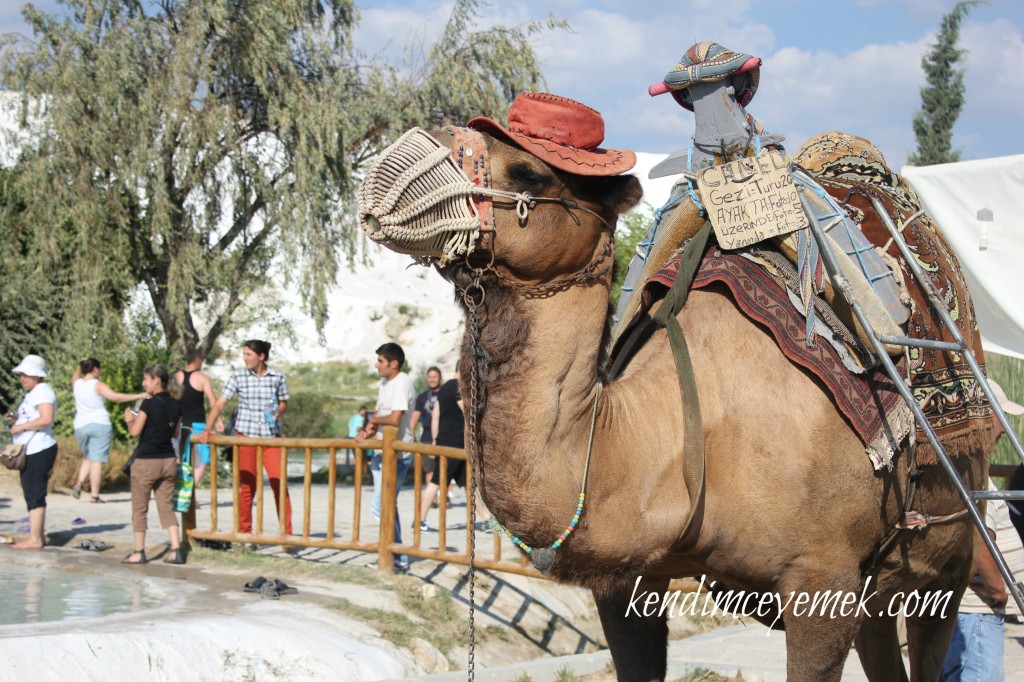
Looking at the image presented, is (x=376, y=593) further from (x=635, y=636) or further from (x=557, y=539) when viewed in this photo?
(x=557, y=539)

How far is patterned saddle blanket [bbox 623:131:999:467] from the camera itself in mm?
3385

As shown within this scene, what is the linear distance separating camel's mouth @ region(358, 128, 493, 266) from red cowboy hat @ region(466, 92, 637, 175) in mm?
178

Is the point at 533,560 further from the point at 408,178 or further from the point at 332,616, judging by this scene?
the point at 332,616

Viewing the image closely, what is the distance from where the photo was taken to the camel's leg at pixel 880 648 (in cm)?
448

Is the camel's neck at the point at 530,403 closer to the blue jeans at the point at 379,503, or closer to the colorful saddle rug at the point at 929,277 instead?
the colorful saddle rug at the point at 929,277

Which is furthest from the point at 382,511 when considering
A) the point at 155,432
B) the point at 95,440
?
the point at 95,440

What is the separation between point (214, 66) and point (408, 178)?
51.0ft

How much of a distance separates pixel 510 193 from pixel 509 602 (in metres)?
7.34

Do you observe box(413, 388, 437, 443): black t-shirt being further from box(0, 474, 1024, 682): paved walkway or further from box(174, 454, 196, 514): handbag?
box(174, 454, 196, 514): handbag

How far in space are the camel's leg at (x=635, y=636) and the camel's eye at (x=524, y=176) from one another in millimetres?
1428

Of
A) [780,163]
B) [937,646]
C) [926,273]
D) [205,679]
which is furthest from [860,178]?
[205,679]

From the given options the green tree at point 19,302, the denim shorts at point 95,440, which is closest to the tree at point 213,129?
the green tree at point 19,302

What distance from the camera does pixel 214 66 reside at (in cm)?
1723

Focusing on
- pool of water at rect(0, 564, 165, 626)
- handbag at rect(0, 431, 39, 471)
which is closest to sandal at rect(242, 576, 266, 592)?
pool of water at rect(0, 564, 165, 626)
